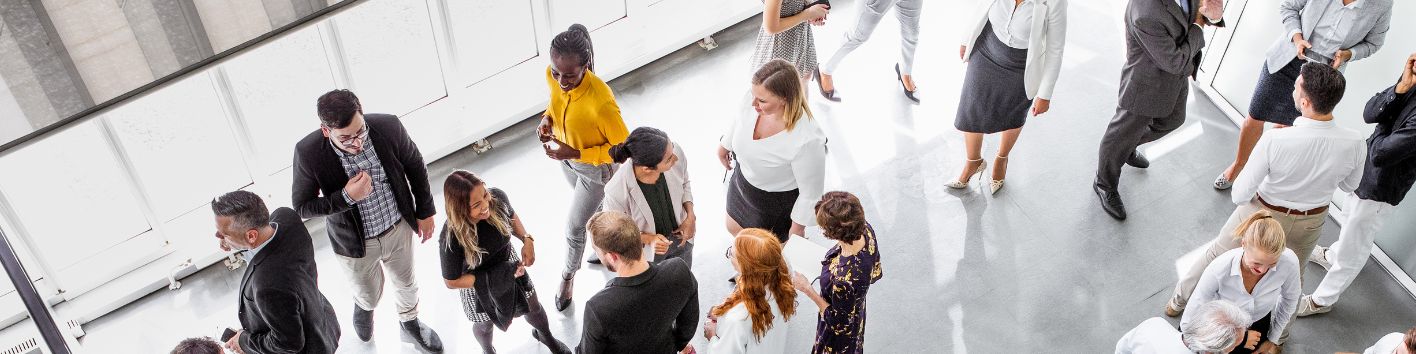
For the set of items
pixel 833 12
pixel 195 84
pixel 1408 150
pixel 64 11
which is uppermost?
pixel 64 11

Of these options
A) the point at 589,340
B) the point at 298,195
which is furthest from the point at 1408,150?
the point at 298,195

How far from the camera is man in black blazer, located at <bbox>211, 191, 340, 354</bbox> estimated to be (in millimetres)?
4055

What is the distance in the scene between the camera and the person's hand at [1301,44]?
17.8 feet

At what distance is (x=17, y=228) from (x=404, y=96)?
6.30 ft

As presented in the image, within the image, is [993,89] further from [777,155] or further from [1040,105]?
[777,155]

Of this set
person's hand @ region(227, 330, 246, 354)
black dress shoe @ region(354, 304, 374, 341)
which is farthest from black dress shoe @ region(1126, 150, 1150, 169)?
person's hand @ region(227, 330, 246, 354)

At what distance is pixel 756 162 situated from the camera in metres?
4.71

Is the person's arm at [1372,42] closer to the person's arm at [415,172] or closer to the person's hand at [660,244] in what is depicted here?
the person's hand at [660,244]

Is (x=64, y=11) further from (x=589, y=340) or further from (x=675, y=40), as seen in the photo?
(x=675, y=40)

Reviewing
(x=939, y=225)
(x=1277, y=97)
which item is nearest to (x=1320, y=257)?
(x=1277, y=97)

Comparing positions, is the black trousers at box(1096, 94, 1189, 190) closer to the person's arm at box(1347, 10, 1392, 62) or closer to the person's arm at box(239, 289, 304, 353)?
the person's arm at box(1347, 10, 1392, 62)

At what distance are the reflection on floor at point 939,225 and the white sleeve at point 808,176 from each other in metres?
0.39

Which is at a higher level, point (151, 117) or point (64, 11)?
point (64, 11)

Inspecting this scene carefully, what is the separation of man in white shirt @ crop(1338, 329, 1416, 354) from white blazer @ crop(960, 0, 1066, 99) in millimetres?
1838
